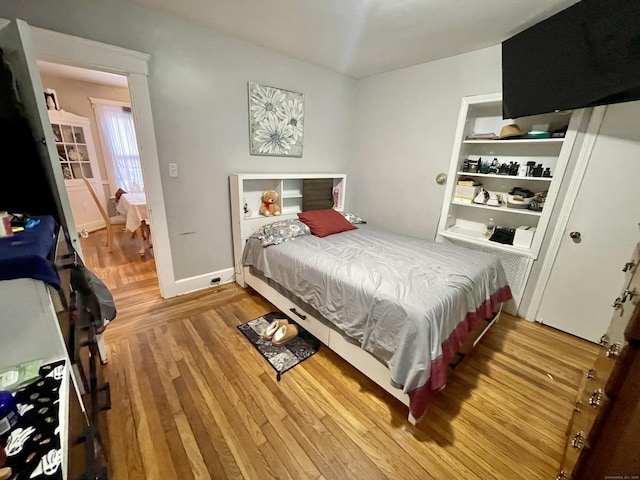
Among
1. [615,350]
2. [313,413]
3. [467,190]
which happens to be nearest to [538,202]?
[467,190]

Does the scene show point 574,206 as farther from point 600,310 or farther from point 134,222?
point 134,222

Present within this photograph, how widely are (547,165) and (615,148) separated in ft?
1.48

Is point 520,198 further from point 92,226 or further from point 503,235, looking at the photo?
point 92,226

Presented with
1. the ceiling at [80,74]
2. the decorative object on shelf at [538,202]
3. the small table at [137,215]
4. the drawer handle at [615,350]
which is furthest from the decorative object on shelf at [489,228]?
the ceiling at [80,74]

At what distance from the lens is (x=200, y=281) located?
107 inches

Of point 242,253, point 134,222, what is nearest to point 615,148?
point 242,253

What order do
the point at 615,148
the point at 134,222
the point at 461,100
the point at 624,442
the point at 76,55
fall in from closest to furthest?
the point at 624,442 < the point at 76,55 < the point at 615,148 < the point at 461,100 < the point at 134,222

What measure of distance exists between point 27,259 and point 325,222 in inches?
85.4

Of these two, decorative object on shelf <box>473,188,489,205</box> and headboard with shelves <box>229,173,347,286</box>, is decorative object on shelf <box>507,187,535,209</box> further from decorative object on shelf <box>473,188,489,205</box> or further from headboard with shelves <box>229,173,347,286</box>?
headboard with shelves <box>229,173,347,286</box>

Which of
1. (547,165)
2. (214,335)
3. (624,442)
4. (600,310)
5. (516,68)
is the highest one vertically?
(516,68)

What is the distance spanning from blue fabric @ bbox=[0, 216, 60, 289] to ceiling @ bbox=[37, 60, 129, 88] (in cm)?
379

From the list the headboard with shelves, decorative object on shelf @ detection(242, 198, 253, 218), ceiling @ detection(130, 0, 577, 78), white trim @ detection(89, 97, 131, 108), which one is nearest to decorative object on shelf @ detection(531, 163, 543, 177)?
ceiling @ detection(130, 0, 577, 78)

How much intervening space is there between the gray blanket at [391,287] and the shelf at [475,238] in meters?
0.47

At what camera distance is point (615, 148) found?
192 centimetres
